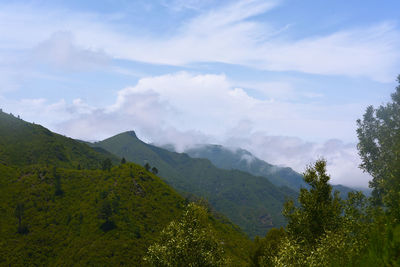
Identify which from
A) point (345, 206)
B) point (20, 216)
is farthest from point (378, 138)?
point (20, 216)

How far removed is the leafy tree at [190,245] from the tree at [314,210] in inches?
402

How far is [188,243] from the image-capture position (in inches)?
1540

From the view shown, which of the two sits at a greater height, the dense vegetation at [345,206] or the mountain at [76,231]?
the dense vegetation at [345,206]

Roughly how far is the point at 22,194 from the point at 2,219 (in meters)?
23.7

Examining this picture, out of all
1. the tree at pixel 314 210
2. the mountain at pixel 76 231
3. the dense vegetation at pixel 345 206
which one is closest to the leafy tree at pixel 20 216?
the mountain at pixel 76 231

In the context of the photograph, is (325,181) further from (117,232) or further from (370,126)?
(117,232)

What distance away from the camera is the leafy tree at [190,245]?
38.7 m

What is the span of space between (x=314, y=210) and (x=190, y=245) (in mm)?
15999

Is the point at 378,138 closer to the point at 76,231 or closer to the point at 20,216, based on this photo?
the point at 76,231

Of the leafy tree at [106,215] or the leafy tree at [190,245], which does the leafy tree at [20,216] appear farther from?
the leafy tree at [190,245]

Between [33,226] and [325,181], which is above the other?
[325,181]

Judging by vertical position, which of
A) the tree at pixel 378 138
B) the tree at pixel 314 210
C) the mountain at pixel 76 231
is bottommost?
the mountain at pixel 76 231

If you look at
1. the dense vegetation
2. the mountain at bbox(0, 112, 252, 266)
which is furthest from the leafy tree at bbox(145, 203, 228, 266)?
the mountain at bbox(0, 112, 252, 266)

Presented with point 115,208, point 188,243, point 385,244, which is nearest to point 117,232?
point 115,208
